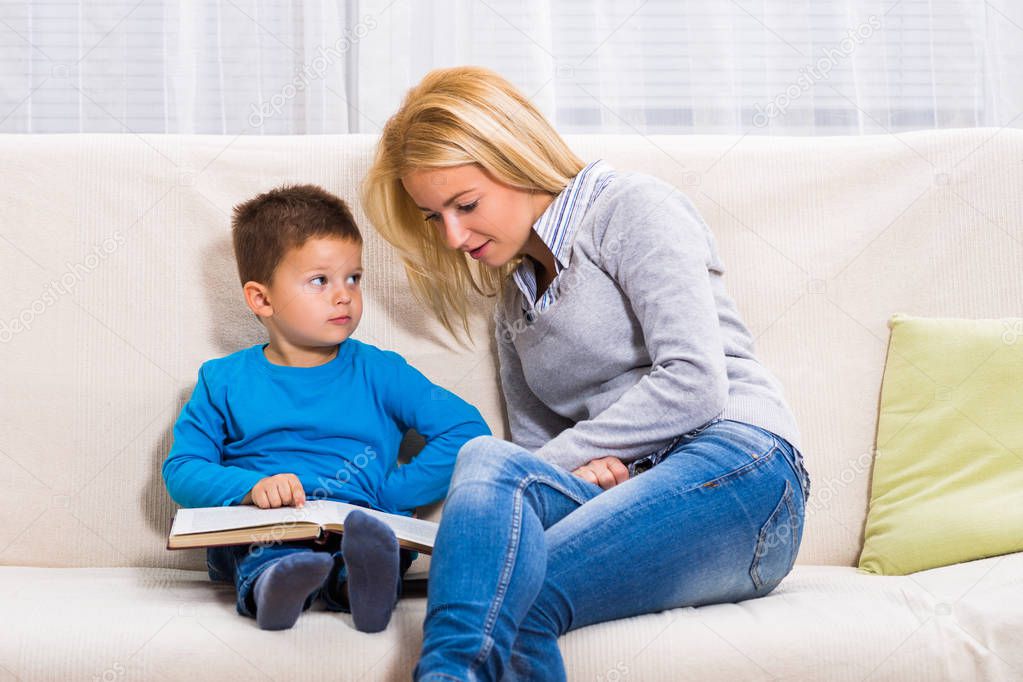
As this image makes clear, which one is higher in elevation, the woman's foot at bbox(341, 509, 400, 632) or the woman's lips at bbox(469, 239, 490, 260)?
the woman's lips at bbox(469, 239, 490, 260)

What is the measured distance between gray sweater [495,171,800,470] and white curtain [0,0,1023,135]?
69 cm

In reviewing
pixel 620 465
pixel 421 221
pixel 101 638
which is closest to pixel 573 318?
pixel 620 465

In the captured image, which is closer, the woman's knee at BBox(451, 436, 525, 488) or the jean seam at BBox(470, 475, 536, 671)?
the jean seam at BBox(470, 475, 536, 671)

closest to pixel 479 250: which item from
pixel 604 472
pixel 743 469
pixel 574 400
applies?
pixel 574 400

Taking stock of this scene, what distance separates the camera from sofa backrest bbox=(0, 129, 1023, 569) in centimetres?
145

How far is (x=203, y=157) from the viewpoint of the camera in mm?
1546

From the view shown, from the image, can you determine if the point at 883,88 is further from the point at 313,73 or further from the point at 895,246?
the point at 313,73

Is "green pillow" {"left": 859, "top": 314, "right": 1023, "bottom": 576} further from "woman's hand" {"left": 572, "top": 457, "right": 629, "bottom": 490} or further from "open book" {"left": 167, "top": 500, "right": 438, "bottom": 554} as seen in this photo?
"open book" {"left": 167, "top": 500, "right": 438, "bottom": 554}

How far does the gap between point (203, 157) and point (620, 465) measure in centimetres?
86

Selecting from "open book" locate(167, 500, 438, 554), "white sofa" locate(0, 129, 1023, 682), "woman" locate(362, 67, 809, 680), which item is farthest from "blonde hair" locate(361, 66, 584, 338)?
"open book" locate(167, 500, 438, 554)

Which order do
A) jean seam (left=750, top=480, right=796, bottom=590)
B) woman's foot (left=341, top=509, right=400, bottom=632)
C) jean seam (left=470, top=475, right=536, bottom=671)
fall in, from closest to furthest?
jean seam (left=470, top=475, right=536, bottom=671) < woman's foot (left=341, top=509, right=400, bottom=632) < jean seam (left=750, top=480, right=796, bottom=590)

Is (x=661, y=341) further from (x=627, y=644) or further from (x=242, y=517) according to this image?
(x=242, y=517)

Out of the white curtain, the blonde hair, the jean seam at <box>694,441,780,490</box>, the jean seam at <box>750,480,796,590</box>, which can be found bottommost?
the jean seam at <box>750,480,796,590</box>

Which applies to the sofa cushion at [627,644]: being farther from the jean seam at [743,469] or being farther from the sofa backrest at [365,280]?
the sofa backrest at [365,280]
